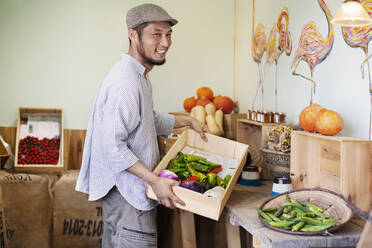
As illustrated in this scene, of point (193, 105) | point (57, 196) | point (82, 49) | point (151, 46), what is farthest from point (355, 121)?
point (82, 49)

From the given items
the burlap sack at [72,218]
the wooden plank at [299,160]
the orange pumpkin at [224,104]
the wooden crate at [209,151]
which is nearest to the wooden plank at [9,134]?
the burlap sack at [72,218]

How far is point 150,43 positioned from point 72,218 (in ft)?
6.33

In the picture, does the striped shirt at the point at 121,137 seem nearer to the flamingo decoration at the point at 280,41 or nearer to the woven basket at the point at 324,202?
the woven basket at the point at 324,202

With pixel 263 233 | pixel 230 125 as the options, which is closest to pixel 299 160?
pixel 263 233

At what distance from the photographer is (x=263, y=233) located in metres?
1.61

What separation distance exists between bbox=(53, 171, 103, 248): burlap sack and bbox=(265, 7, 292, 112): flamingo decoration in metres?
1.78

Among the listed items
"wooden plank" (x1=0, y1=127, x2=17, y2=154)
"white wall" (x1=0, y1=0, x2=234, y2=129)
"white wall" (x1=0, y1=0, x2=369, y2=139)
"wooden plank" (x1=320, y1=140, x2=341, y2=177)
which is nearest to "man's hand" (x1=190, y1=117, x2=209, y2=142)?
"wooden plank" (x1=320, y1=140, x2=341, y2=177)

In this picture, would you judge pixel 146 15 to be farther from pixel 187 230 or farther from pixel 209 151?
pixel 187 230

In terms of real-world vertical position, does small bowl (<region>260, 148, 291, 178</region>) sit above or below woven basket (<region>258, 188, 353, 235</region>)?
above

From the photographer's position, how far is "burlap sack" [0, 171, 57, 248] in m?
3.36

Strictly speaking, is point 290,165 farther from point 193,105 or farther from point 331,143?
point 193,105

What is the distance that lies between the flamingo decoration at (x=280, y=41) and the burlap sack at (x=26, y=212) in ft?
6.99

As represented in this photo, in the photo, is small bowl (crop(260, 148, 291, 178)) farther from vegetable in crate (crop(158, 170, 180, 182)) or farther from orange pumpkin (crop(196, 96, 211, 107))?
orange pumpkin (crop(196, 96, 211, 107))

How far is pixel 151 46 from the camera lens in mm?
2037
